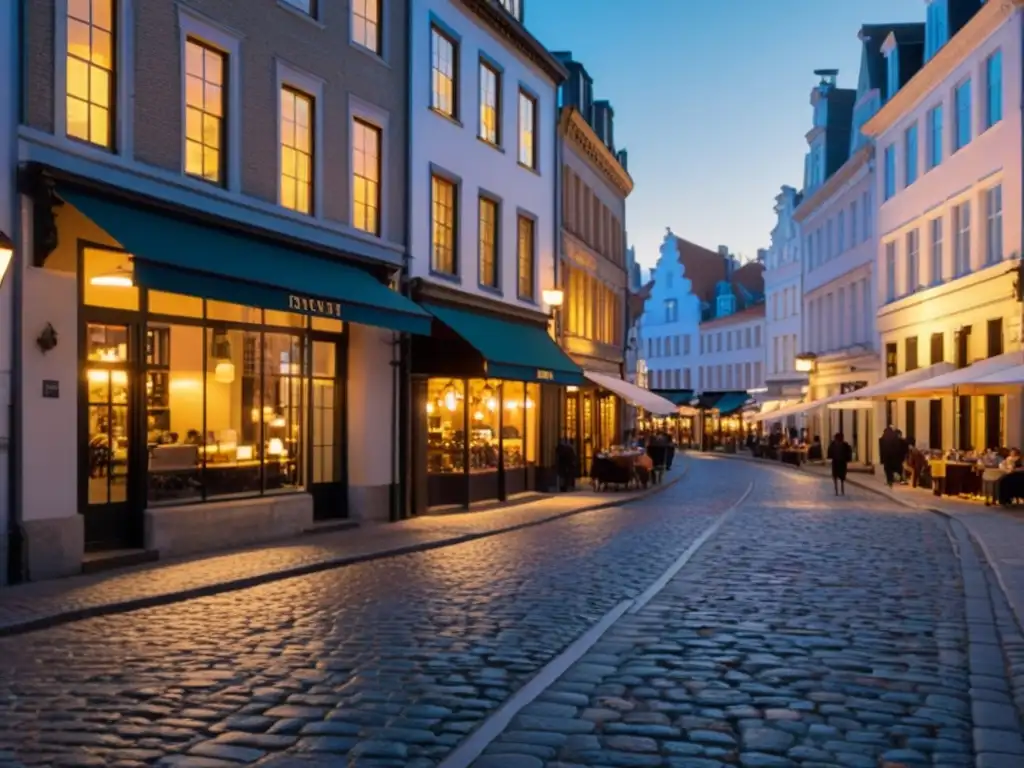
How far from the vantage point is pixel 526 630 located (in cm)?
995

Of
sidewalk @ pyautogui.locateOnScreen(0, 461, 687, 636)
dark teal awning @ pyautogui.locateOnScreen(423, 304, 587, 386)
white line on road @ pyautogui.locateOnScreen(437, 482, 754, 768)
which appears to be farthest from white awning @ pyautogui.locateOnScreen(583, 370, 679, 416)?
white line on road @ pyautogui.locateOnScreen(437, 482, 754, 768)

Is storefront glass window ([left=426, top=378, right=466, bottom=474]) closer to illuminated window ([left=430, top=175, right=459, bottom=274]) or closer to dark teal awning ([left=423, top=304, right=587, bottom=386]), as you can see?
dark teal awning ([left=423, top=304, right=587, bottom=386])

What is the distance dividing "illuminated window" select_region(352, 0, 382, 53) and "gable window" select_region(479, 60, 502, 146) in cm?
485

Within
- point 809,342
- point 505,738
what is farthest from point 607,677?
point 809,342

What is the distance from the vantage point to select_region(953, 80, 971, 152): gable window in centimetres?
3278

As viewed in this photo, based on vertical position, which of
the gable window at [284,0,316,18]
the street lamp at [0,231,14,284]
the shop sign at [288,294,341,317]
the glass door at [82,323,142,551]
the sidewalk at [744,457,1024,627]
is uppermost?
the gable window at [284,0,316,18]

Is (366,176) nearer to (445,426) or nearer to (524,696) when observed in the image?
(445,426)

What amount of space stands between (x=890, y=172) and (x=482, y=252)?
21.2 metres

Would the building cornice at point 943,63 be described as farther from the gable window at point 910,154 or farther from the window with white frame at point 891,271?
the window with white frame at point 891,271

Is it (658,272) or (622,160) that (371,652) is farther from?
(658,272)

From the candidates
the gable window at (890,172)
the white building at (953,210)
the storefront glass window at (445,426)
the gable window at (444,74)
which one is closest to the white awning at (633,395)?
the white building at (953,210)

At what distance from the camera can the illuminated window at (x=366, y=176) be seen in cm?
2000

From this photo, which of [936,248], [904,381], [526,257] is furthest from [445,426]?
[936,248]

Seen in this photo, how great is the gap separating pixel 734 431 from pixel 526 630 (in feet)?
241
